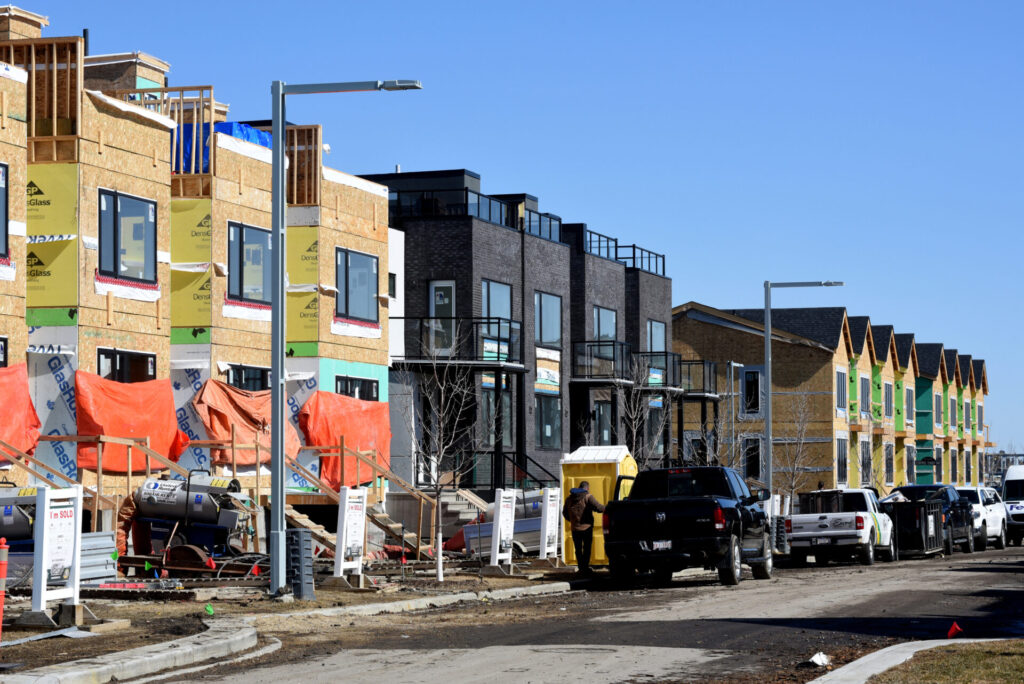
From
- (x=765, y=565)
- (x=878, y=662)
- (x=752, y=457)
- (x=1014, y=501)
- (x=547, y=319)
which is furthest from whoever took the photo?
(x=752, y=457)

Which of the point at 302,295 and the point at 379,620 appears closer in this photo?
the point at 379,620

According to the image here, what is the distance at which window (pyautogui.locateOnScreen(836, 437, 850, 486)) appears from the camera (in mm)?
69938

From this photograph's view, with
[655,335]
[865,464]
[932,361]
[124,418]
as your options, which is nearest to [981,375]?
[932,361]

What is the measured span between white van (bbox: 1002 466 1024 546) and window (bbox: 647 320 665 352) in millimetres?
14553

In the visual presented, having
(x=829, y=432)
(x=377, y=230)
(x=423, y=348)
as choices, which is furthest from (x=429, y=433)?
(x=829, y=432)

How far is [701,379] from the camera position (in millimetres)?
63594

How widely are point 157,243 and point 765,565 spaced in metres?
13.2

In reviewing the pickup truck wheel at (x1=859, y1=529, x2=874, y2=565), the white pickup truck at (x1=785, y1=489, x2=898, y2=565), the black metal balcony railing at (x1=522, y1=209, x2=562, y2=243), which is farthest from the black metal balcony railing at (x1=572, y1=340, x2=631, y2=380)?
the pickup truck wheel at (x1=859, y1=529, x2=874, y2=565)

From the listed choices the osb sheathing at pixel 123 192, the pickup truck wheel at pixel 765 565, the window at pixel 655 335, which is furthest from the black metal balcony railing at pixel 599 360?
the pickup truck wheel at pixel 765 565

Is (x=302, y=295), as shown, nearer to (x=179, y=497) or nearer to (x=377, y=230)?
(x=377, y=230)

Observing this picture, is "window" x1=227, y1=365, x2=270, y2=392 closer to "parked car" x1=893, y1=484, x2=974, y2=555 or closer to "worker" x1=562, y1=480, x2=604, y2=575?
"worker" x1=562, y1=480, x2=604, y2=575

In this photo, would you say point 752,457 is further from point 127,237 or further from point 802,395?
point 127,237

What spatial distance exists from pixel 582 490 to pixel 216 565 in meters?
6.66

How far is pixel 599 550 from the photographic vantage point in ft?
93.8
